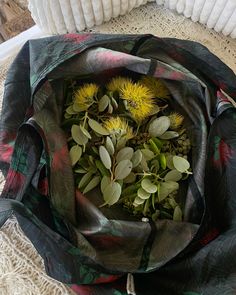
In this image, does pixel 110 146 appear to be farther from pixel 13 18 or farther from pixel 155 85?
pixel 13 18

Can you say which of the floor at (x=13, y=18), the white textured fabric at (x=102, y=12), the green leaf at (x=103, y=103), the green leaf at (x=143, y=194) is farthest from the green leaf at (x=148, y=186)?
the floor at (x=13, y=18)

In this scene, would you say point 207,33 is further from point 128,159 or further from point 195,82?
point 128,159

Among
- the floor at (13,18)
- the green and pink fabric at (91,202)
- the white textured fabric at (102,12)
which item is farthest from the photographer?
the floor at (13,18)

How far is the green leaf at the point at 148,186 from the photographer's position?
1.54 ft

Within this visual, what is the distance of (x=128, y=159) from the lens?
488 mm

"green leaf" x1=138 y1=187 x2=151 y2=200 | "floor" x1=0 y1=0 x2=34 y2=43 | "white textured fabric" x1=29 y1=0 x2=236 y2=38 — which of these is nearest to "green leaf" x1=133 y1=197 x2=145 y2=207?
"green leaf" x1=138 y1=187 x2=151 y2=200

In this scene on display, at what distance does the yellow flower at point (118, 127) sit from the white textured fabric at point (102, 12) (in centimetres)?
21

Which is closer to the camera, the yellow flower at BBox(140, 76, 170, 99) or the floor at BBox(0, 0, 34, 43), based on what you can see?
the yellow flower at BBox(140, 76, 170, 99)

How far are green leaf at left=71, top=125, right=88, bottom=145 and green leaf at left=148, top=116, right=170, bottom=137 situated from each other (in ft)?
0.30

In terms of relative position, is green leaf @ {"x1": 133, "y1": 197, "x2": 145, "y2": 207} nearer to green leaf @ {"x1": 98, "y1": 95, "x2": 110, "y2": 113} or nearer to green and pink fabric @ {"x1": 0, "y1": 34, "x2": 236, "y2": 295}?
green and pink fabric @ {"x1": 0, "y1": 34, "x2": 236, "y2": 295}

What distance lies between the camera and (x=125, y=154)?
0.49 metres

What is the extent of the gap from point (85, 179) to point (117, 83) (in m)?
0.14

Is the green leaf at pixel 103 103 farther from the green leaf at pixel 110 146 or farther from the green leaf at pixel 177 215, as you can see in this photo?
the green leaf at pixel 177 215

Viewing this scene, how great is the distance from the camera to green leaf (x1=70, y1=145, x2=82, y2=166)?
49 centimetres
